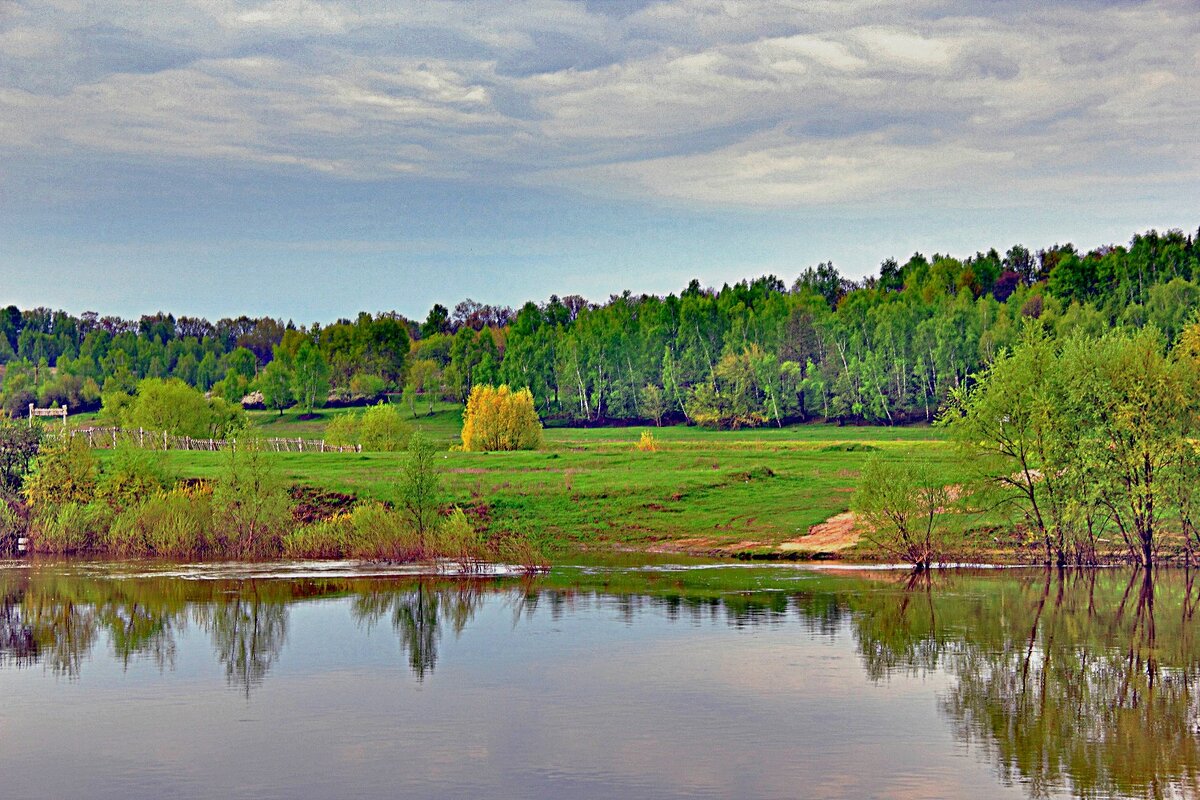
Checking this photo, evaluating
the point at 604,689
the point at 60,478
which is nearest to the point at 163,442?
the point at 60,478

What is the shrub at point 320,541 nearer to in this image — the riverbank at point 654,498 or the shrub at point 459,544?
the riverbank at point 654,498

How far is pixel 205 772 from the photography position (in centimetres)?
2219

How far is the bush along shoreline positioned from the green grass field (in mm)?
6389

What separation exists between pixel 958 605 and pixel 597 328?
149 metres

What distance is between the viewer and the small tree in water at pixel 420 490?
56.3 metres

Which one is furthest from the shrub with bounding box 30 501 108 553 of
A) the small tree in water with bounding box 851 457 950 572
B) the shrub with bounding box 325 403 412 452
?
the shrub with bounding box 325 403 412 452

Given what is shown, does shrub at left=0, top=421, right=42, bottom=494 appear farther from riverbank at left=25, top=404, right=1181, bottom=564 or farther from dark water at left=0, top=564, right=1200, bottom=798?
→ dark water at left=0, top=564, right=1200, bottom=798

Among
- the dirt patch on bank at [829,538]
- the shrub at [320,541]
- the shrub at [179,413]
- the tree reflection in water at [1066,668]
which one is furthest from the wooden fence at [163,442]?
the tree reflection in water at [1066,668]

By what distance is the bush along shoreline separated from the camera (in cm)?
5625

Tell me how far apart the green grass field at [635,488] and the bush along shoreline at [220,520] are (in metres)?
6.39

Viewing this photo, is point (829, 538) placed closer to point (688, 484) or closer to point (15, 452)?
point (688, 484)

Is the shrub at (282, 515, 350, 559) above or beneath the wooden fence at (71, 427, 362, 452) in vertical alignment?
beneath

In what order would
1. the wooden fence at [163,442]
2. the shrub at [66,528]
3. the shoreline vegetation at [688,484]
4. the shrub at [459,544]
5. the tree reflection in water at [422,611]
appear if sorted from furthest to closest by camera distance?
the wooden fence at [163,442], the shrub at [66,528], the shrub at [459,544], the shoreline vegetation at [688,484], the tree reflection in water at [422,611]

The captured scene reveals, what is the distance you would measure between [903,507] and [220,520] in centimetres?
2942
